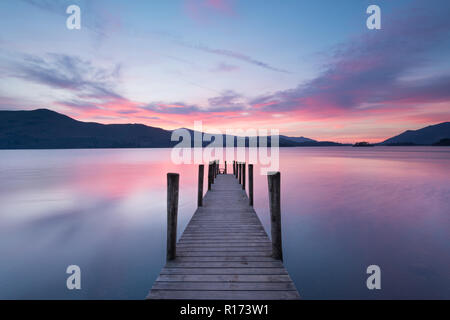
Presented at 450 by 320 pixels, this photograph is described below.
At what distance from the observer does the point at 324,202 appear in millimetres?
14820

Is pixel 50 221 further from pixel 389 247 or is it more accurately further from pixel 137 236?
pixel 389 247

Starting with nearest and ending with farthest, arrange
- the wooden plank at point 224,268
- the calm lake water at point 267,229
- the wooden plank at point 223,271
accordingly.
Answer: the wooden plank at point 224,268, the wooden plank at point 223,271, the calm lake water at point 267,229

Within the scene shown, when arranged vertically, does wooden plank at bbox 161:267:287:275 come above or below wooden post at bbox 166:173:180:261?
below

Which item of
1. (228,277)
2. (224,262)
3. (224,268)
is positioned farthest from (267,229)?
(228,277)

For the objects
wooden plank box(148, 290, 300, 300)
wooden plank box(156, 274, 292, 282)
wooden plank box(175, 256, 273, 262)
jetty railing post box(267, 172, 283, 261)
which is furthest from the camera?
jetty railing post box(267, 172, 283, 261)

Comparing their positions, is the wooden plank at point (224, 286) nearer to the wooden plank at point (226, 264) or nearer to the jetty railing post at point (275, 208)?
the wooden plank at point (226, 264)

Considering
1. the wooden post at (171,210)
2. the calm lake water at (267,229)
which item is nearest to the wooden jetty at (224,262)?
the wooden post at (171,210)

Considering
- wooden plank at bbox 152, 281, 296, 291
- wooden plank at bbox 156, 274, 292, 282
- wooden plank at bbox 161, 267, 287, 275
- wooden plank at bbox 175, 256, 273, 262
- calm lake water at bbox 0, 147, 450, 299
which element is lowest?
calm lake water at bbox 0, 147, 450, 299

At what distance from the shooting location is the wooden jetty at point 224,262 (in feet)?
11.7

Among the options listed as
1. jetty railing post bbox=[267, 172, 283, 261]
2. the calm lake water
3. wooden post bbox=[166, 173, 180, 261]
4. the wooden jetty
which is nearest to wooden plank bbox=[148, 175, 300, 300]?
the wooden jetty

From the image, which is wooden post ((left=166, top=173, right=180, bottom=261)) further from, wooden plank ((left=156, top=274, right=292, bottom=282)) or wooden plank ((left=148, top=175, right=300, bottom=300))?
wooden plank ((left=156, top=274, right=292, bottom=282))

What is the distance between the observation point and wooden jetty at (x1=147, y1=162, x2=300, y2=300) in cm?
355

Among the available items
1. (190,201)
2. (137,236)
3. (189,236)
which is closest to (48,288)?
(137,236)
